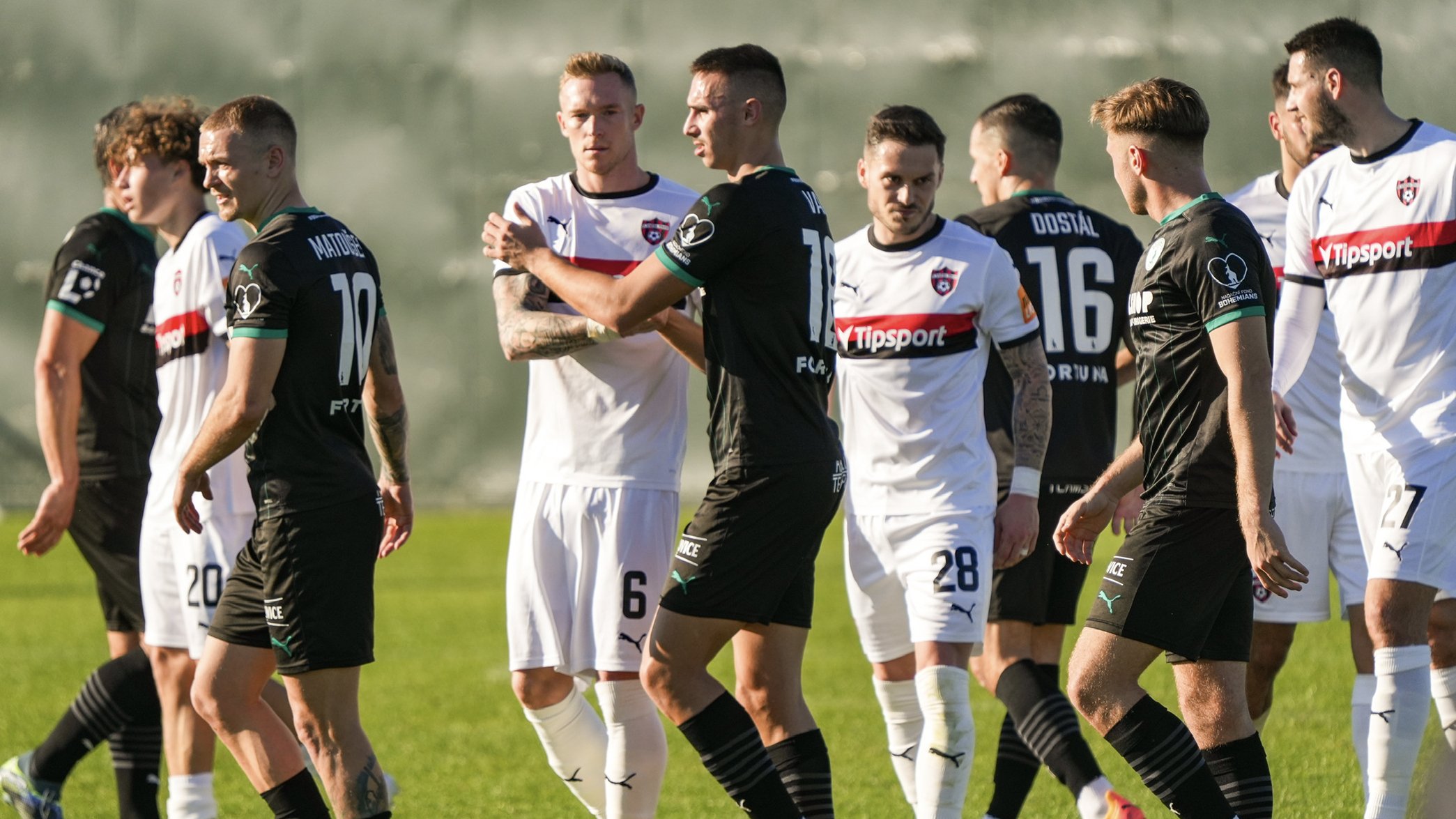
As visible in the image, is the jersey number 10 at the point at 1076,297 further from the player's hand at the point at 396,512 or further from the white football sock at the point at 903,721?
the player's hand at the point at 396,512

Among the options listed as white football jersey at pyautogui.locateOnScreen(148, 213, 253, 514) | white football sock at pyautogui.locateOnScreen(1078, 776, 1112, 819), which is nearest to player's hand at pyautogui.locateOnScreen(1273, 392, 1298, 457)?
white football sock at pyautogui.locateOnScreen(1078, 776, 1112, 819)

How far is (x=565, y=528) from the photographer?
208 inches

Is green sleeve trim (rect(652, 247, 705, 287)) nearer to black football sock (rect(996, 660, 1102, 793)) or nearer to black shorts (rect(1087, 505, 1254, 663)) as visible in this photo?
black shorts (rect(1087, 505, 1254, 663))

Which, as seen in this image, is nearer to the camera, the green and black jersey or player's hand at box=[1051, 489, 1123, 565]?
the green and black jersey

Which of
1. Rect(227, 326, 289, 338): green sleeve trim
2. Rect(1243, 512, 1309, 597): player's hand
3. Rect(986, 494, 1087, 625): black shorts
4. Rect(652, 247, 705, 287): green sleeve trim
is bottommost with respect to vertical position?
Rect(986, 494, 1087, 625): black shorts

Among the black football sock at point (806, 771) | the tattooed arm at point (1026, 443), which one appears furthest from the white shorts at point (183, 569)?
the tattooed arm at point (1026, 443)

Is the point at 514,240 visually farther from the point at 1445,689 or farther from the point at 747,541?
the point at 1445,689

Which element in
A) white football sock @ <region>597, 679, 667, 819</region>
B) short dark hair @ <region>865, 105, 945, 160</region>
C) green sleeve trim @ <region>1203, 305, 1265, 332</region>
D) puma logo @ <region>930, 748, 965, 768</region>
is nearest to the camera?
green sleeve trim @ <region>1203, 305, 1265, 332</region>

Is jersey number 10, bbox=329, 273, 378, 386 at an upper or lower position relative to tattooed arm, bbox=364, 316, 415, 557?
upper

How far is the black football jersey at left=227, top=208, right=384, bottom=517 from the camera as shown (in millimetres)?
4535

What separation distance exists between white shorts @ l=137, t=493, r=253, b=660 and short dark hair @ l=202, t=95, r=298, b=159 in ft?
4.47

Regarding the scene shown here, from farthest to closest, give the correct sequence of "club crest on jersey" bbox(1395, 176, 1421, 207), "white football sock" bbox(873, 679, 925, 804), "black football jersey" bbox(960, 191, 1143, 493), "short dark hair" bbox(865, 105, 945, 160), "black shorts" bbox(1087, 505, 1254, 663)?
"black football jersey" bbox(960, 191, 1143, 493) < "white football sock" bbox(873, 679, 925, 804) < "short dark hair" bbox(865, 105, 945, 160) < "club crest on jersey" bbox(1395, 176, 1421, 207) < "black shorts" bbox(1087, 505, 1254, 663)

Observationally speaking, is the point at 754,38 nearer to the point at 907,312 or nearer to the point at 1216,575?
the point at 907,312

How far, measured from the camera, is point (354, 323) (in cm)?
471
